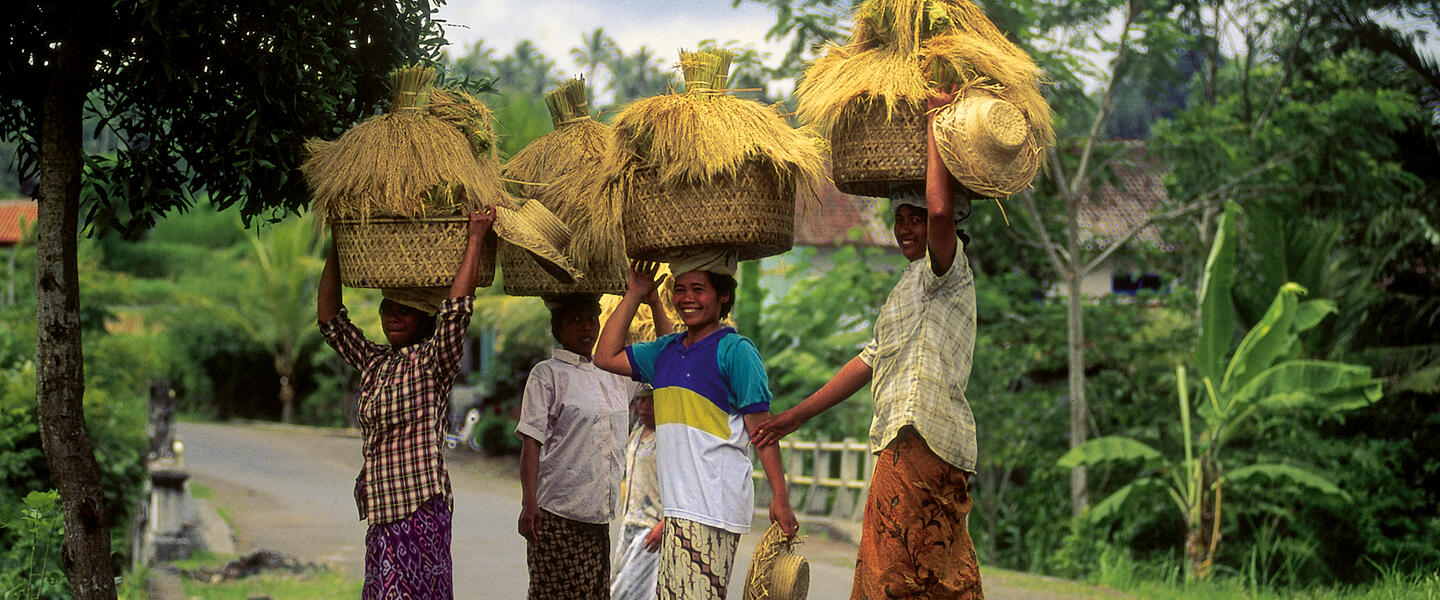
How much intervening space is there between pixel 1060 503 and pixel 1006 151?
10390 mm

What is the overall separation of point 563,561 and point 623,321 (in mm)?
1092

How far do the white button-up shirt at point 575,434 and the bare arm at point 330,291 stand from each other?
0.80 m

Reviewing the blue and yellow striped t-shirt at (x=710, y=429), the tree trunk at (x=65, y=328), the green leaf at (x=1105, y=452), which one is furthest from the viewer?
the green leaf at (x=1105, y=452)

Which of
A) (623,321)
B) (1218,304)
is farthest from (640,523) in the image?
(1218,304)

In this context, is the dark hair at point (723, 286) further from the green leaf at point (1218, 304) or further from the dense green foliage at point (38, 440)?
the green leaf at point (1218, 304)

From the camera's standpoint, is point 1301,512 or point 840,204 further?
point 840,204

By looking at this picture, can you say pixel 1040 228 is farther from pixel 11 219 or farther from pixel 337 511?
pixel 11 219

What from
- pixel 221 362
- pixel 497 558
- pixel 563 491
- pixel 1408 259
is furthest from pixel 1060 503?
pixel 221 362

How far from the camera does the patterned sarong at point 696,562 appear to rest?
13.6 feet

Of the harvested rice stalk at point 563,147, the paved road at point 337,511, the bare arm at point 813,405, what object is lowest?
the paved road at point 337,511

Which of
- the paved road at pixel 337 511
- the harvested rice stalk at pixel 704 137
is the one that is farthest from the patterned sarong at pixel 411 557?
the paved road at pixel 337 511

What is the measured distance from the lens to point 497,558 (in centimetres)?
1022

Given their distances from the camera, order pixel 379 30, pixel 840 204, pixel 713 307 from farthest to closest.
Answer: pixel 840 204 < pixel 379 30 < pixel 713 307

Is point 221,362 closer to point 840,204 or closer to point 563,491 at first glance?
point 840,204
